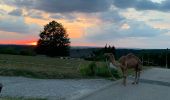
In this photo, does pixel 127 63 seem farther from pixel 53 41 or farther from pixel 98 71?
pixel 53 41

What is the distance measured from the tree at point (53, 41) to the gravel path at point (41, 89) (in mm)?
56847

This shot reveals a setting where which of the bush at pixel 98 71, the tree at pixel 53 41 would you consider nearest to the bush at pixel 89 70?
the bush at pixel 98 71

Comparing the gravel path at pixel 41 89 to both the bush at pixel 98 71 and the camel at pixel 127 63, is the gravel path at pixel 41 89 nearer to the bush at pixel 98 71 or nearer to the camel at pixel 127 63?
the camel at pixel 127 63

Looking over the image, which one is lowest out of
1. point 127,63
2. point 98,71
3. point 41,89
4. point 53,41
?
point 41,89

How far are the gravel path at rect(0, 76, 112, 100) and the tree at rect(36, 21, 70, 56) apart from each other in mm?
56847

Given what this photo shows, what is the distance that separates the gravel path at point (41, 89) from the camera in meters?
17.7

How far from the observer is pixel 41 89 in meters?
19.7

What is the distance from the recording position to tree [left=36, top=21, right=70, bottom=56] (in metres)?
81.2

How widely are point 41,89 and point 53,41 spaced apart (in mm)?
62569

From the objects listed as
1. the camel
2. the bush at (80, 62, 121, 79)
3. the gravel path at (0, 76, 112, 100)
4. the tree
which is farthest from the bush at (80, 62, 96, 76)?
the tree

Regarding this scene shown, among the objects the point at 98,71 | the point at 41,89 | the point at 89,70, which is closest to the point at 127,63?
the point at 98,71

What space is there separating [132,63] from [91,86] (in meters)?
2.90

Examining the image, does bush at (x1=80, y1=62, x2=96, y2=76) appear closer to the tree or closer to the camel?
the camel

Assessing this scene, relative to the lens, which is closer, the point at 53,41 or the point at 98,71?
the point at 98,71
